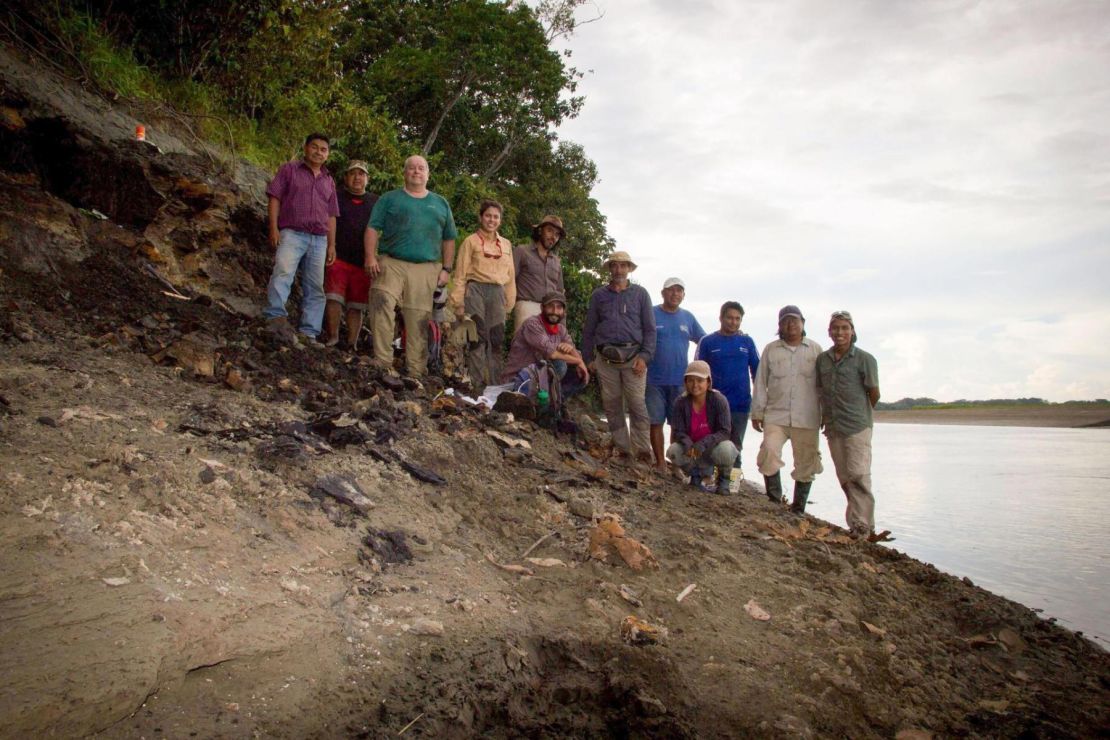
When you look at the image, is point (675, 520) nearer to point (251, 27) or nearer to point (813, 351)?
point (813, 351)

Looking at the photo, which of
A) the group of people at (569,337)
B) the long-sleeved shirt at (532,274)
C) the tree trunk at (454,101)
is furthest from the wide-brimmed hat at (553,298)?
the tree trunk at (454,101)

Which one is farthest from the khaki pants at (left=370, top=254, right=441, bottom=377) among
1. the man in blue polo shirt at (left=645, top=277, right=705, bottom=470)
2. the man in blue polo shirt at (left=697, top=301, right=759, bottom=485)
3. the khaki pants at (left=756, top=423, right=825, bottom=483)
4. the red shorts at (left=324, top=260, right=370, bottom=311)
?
the khaki pants at (left=756, top=423, right=825, bottom=483)

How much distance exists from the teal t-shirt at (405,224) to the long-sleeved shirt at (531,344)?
3.42 feet

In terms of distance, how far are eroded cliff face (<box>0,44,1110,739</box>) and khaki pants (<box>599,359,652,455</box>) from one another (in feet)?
3.96

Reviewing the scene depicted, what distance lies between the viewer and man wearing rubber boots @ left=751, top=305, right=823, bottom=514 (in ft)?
20.1

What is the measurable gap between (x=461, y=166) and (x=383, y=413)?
14.5m

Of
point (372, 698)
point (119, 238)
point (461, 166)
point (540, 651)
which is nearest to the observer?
point (372, 698)

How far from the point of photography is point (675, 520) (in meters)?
4.70

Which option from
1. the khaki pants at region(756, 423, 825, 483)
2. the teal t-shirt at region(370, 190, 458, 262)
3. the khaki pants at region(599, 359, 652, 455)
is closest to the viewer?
the teal t-shirt at region(370, 190, 458, 262)

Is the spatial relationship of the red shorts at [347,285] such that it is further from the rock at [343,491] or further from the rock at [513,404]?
the rock at [343,491]

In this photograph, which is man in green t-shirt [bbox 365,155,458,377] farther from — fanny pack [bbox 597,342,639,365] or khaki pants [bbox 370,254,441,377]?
fanny pack [bbox 597,342,639,365]

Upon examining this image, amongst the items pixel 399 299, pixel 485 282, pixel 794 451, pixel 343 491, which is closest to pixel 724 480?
pixel 794 451

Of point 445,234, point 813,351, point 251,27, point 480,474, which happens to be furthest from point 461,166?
point 480,474

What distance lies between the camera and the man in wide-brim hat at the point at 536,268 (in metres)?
6.68
